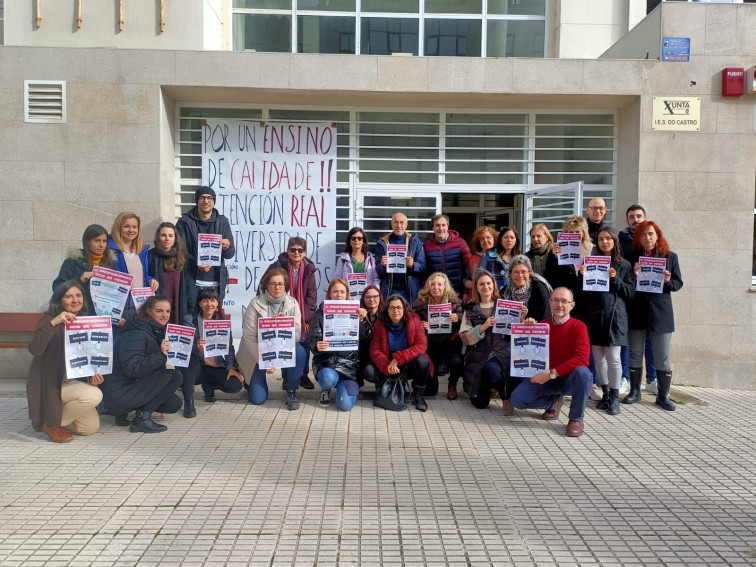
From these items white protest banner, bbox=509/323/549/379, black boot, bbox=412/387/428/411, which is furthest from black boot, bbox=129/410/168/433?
white protest banner, bbox=509/323/549/379

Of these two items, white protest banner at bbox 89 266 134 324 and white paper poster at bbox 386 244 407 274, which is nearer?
white protest banner at bbox 89 266 134 324

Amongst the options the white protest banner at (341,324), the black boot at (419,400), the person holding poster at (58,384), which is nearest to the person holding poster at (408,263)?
the white protest banner at (341,324)

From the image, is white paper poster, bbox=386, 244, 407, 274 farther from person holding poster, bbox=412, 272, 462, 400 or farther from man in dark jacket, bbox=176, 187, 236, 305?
man in dark jacket, bbox=176, 187, 236, 305

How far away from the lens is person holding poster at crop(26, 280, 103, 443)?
5656 mm

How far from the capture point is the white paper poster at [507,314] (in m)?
6.60

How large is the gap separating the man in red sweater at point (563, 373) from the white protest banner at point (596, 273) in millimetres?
564

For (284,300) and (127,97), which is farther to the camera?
(127,97)

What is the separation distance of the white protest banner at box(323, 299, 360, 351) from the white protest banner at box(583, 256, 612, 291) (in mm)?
2387

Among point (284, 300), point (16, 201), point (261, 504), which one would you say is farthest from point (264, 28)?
point (261, 504)

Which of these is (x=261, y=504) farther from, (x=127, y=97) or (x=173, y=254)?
(x=127, y=97)

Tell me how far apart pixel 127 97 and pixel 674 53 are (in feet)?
23.0

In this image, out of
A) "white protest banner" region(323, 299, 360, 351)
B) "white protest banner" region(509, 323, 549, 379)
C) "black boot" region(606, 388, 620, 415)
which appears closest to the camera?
"white protest banner" region(509, 323, 549, 379)

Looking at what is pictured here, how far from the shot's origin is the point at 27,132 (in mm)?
8289

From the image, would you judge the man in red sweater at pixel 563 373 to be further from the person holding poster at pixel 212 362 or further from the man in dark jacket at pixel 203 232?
the man in dark jacket at pixel 203 232
